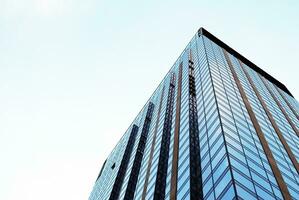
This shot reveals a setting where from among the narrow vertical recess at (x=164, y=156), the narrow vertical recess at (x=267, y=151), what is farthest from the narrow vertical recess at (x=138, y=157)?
the narrow vertical recess at (x=267, y=151)

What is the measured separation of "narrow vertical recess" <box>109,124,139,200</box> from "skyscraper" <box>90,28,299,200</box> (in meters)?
0.22

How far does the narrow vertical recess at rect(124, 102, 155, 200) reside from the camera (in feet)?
221

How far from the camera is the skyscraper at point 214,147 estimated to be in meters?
37.6

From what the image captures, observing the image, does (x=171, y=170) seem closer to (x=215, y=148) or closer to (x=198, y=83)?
(x=215, y=148)

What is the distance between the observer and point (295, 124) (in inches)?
2783

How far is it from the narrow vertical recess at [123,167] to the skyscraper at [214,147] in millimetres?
216

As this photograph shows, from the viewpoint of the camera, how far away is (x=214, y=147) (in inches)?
1681

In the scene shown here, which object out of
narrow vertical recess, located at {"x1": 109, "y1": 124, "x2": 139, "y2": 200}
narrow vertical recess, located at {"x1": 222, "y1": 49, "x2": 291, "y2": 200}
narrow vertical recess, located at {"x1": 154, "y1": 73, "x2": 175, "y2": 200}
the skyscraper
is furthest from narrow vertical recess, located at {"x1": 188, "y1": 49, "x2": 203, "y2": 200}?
narrow vertical recess, located at {"x1": 109, "y1": 124, "x2": 139, "y2": 200}

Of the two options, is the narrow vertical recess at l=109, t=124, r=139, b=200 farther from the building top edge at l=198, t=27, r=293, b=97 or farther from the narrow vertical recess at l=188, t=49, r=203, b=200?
the building top edge at l=198, t=27, r=293, b=97

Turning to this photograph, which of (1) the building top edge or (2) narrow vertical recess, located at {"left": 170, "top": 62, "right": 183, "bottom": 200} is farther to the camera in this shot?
(1) the building top edge

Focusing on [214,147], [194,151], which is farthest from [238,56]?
[214,147]

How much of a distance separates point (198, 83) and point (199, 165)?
27.4 meters

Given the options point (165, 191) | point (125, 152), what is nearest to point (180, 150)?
point (165, 191)

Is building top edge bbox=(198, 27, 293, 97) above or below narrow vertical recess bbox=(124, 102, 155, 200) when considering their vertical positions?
above
